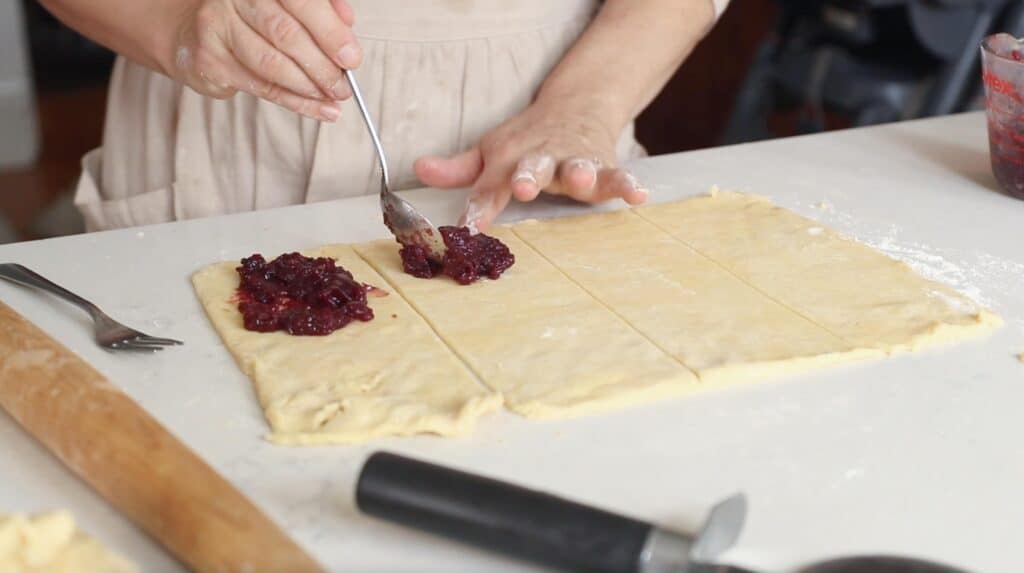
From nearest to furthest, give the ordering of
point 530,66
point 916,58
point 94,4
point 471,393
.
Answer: point 471,393, point 94,4, point 530,66, point 916,58

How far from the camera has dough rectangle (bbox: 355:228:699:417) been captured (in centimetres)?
119

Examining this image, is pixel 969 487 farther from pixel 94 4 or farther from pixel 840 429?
pixel 94 4

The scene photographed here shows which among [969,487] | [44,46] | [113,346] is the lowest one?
[44,46]

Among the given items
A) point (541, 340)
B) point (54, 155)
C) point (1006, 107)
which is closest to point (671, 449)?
point (541, 340)

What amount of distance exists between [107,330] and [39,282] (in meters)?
0.15

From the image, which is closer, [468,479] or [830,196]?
[468,479]

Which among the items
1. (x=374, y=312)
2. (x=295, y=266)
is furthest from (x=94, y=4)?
(x=374, y=312)

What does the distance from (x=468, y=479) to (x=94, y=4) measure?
1179 millimetres

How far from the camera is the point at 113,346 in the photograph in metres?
1.26

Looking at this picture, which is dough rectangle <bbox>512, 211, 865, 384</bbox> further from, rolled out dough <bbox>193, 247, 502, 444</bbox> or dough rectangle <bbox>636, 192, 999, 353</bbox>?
rolled out dough <bbox>193, 247, 502, 444</bbox>

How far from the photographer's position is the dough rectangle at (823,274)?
4.41ft

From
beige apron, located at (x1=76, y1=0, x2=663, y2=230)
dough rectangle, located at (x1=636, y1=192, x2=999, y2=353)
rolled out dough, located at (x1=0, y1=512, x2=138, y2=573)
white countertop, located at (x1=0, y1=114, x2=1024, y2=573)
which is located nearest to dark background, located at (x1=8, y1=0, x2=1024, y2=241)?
beige apron, located at (x1=76, y1=0, x2=663, y2=230)

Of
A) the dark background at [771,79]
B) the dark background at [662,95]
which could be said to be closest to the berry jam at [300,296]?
the dark background at [771,79]

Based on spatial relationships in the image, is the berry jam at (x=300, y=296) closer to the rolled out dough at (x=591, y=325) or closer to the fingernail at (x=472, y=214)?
the rolled out dough at (x=591, y=325)
